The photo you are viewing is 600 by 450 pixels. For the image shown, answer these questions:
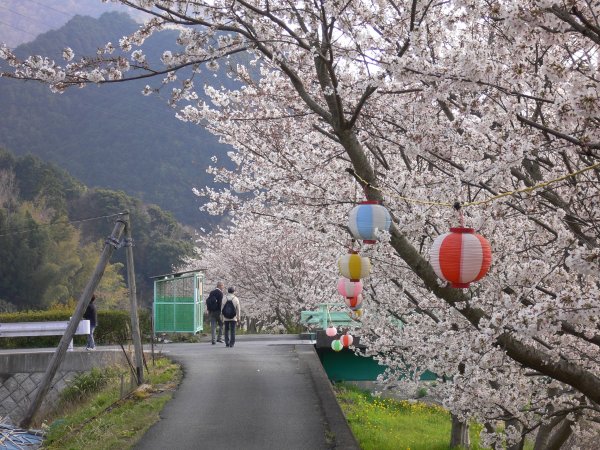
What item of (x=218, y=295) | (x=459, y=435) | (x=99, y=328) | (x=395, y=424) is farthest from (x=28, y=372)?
(x=459, y=435)

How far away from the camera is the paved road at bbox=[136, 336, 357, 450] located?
9789 mm

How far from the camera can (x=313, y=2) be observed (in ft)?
21.6

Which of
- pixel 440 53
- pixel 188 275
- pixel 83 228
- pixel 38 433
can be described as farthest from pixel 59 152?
pixel 440 53

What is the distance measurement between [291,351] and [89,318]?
5.92m

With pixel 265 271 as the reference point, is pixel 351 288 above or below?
below

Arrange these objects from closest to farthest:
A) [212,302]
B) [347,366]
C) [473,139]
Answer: [473,139], [212,302], [347,366]

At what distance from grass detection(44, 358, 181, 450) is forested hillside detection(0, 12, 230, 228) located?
4412 cm

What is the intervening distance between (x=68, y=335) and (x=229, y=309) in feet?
20.3

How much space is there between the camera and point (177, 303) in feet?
79.0

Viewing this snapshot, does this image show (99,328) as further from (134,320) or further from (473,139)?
(473,139)

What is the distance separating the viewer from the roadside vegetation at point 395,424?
13266mm

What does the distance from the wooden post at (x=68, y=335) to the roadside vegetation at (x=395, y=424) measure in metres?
5.27

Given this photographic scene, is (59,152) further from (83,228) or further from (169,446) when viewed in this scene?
(169,446)

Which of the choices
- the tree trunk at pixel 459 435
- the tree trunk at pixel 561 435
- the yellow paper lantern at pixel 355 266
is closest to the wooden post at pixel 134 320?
the tree trunk at pixel 459 435
